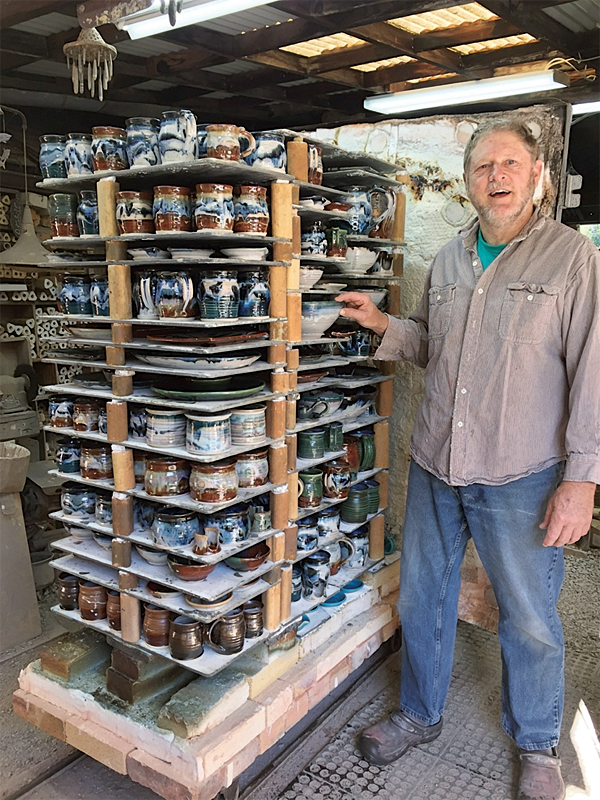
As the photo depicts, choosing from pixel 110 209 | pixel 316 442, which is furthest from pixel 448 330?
pixel 110 209

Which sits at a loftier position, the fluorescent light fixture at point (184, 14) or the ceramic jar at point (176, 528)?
the fluorescent light fixture at point (184, 14)

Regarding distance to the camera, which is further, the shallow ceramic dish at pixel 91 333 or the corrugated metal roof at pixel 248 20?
the corrugated metal roof at pixel 248 20

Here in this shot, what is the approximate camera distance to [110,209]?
1.74 m

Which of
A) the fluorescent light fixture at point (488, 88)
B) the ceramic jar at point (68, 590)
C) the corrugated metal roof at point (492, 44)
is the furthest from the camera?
the corrugated metal roof at point (492, 44)

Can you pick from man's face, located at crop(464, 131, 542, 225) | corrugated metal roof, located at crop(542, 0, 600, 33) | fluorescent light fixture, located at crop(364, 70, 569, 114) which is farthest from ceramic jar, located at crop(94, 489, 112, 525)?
corrugated metal roof, located at crop(542, 0, 600, 33)

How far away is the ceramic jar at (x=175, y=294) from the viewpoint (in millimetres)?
1625

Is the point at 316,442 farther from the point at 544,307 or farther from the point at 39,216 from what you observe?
the point at 39,216

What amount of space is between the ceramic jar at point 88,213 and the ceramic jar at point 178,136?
0.28 metres

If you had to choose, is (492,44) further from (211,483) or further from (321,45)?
(211,483)

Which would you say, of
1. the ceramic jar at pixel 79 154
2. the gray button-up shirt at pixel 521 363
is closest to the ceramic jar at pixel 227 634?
the gray button-up shirt at pixel 521 363

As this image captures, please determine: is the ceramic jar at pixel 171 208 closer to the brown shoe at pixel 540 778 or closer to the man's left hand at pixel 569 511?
the man's left hand at pixel 569 511

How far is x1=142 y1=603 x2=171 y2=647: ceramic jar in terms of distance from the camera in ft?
5.92

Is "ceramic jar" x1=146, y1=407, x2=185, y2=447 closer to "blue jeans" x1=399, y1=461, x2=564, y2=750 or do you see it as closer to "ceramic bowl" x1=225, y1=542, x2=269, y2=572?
"ceramic bowl" x1=225, y1=542, x2=269, y2=572

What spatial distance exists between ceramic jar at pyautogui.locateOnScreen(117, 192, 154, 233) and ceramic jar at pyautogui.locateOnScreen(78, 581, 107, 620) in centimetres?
101
